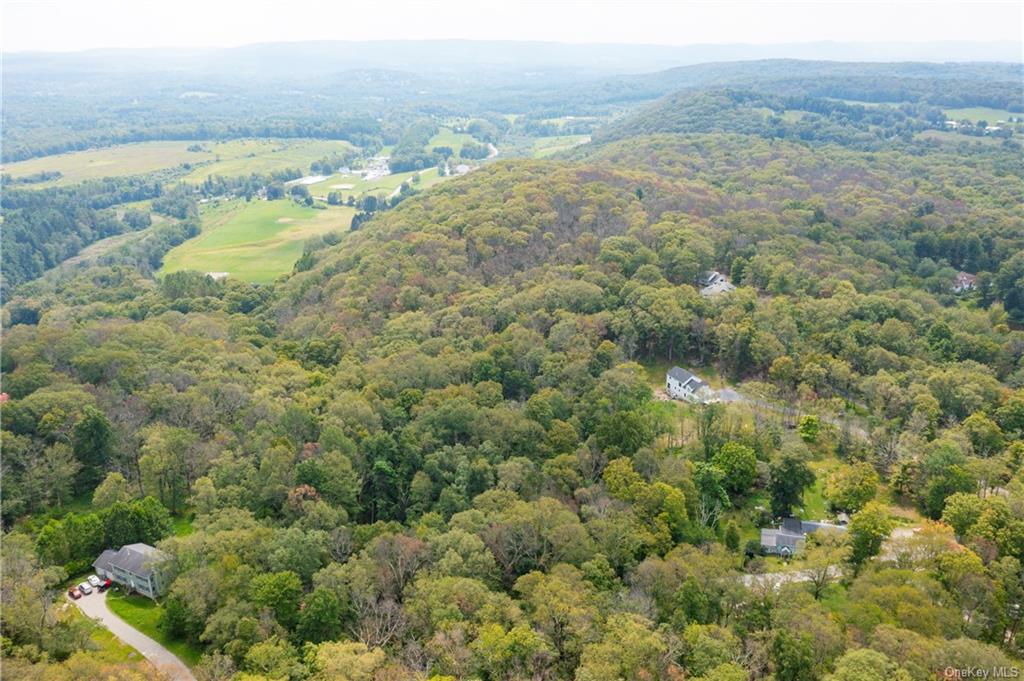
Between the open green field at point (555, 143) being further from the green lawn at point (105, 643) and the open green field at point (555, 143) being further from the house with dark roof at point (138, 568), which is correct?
the green lawn at point (105, 643)

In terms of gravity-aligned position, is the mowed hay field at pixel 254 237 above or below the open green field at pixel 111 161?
below

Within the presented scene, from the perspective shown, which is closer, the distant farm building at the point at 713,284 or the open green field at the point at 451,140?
the distant farm building at the point at 713,284

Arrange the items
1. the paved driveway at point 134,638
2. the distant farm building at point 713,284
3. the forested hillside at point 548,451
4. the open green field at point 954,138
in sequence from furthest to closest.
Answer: the open green field at point 954,138 → the distant farm building at point 713,284 → the paved driveway at point 134,638 → the forested hillside at point 548,451

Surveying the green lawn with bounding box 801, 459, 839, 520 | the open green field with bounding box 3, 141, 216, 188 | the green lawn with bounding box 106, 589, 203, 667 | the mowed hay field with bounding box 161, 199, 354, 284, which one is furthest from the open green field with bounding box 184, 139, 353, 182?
the green lawn with bounding box 801, 459, 839, 520

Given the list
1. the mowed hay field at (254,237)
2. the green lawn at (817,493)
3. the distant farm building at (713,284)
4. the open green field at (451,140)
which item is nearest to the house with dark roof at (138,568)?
the green lawn at (817,493)

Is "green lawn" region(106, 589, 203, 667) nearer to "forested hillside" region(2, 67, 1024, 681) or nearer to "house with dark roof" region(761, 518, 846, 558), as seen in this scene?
"forested hillside" region(2, 67, 1024, 681)

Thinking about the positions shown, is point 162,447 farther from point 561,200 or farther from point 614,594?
point 561,200

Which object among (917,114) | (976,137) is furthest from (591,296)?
(917,114)
